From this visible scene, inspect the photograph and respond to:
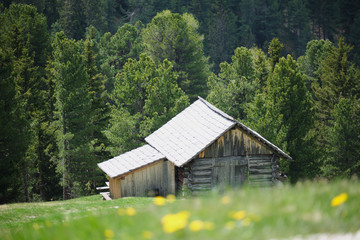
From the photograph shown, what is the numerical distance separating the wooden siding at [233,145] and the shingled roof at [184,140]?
1.23ft

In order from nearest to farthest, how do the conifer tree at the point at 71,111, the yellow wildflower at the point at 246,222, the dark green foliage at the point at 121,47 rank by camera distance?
1. the yellow wildflower at the point at 246,222
2. the conifer tree at the point at 71,111
3. the dark green foliage at the point at 121,47

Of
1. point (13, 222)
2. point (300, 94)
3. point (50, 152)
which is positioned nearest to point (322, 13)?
point (300, 94)

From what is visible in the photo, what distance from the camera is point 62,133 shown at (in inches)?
1300

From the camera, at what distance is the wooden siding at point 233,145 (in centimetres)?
2267

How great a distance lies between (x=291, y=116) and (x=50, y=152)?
22.8 m

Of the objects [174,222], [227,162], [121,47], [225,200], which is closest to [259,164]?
[227,162]

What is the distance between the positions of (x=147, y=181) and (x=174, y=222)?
18.9 metres

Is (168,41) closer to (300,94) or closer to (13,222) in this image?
(300,94)

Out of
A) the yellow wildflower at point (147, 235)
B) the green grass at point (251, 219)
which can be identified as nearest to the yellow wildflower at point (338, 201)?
the green grass at point (251, 219)

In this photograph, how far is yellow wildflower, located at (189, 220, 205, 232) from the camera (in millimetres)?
4524

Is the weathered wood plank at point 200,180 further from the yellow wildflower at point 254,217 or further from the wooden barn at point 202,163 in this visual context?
the yellow wildflower at point 254,217

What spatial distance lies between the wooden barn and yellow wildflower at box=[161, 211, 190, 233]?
1669 cm

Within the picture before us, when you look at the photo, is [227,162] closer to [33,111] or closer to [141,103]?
[141,103]

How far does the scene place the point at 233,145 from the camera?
22938mm
